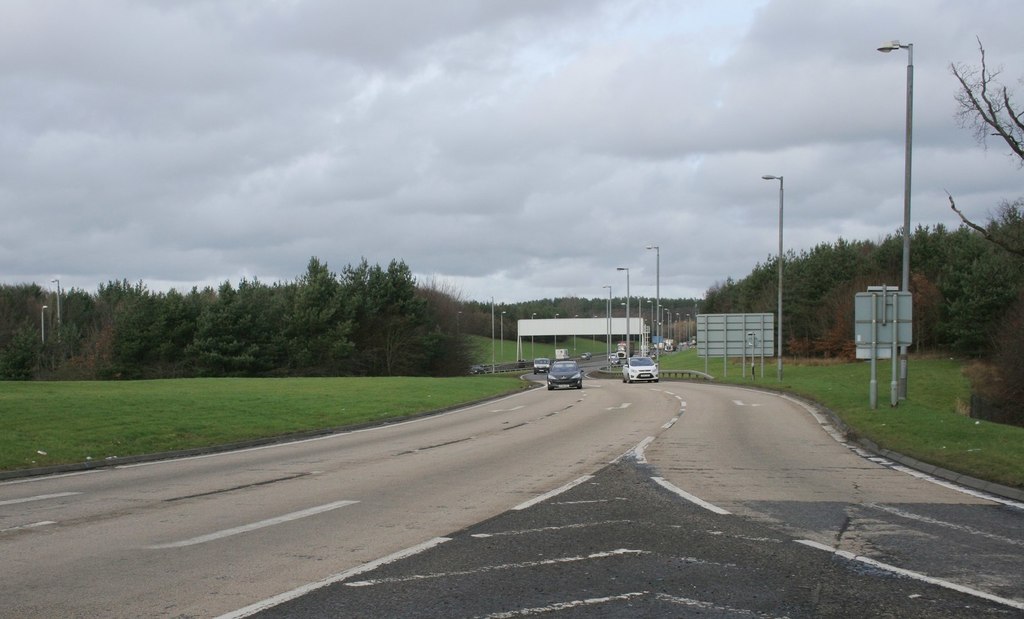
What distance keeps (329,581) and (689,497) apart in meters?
5.59

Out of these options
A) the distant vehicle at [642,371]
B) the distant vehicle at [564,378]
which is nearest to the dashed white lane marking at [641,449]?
the distant vehicle at [564,378]

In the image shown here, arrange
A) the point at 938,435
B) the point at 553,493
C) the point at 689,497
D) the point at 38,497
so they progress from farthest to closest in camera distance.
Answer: the point at 938,435
the point at 38,497
the point at 553,493
the point at 689,497

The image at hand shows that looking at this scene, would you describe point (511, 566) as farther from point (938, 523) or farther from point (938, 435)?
point (938, 435)

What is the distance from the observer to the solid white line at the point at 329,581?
600 cm

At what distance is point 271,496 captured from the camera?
11625 mm

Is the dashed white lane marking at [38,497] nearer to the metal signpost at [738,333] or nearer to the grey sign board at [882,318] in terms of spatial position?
the grey sign board at [882,318]

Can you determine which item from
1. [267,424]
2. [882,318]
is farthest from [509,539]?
[882,318]

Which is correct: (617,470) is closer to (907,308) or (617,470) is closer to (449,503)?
(449,503)

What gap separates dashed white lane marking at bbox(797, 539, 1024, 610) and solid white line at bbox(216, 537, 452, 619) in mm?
3541

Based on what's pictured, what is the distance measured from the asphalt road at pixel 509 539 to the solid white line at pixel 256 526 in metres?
0.05

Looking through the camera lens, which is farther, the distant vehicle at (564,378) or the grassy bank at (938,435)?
the distant vehicle at (564,378)

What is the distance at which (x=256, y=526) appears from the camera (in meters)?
9.30

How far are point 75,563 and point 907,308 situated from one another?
21445 mm

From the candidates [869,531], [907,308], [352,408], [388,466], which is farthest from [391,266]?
[869,531]
